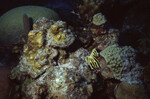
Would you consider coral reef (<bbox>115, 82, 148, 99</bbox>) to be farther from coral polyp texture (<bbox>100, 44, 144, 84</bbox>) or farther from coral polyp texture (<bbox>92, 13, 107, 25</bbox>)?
coral polyp texture (<bbox>92, 13, 107, 25</bbox>)

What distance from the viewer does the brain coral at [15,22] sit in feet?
15.6

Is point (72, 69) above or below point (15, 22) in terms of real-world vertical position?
below

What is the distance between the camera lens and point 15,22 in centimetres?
495

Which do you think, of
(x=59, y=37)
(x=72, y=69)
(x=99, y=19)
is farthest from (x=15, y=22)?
(x=72, y=69)

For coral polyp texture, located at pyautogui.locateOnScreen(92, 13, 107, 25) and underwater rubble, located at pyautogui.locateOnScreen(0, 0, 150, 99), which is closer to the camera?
underwater rubble, located at pyautogui.locateOnScreen(0, 0, 150, 99)

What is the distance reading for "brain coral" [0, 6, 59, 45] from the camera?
4750mm

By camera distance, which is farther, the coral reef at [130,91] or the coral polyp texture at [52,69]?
the coral reef at [130,91]

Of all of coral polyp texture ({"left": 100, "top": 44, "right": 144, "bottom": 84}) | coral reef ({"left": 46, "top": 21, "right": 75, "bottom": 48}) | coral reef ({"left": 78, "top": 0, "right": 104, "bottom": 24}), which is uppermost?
coral reef ({"left": 78, "top": 0, "right": 104, "bottom": 24})

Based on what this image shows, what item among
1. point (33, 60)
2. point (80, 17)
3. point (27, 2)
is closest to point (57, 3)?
point (27, 2)

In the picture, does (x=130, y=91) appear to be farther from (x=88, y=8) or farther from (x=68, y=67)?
(x=88, y=8)

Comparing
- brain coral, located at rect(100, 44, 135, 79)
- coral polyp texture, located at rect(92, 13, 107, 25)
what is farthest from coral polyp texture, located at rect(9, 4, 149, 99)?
coral polyp texture, located at rect(92, 13, 107, 25)

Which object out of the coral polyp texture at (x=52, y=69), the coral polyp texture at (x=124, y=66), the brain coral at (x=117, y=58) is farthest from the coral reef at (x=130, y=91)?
the coral polyp texture at (x=52, y=69)

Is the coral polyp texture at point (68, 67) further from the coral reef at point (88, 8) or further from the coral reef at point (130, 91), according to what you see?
the coral reef at point (88, 8)

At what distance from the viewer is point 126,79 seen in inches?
106
